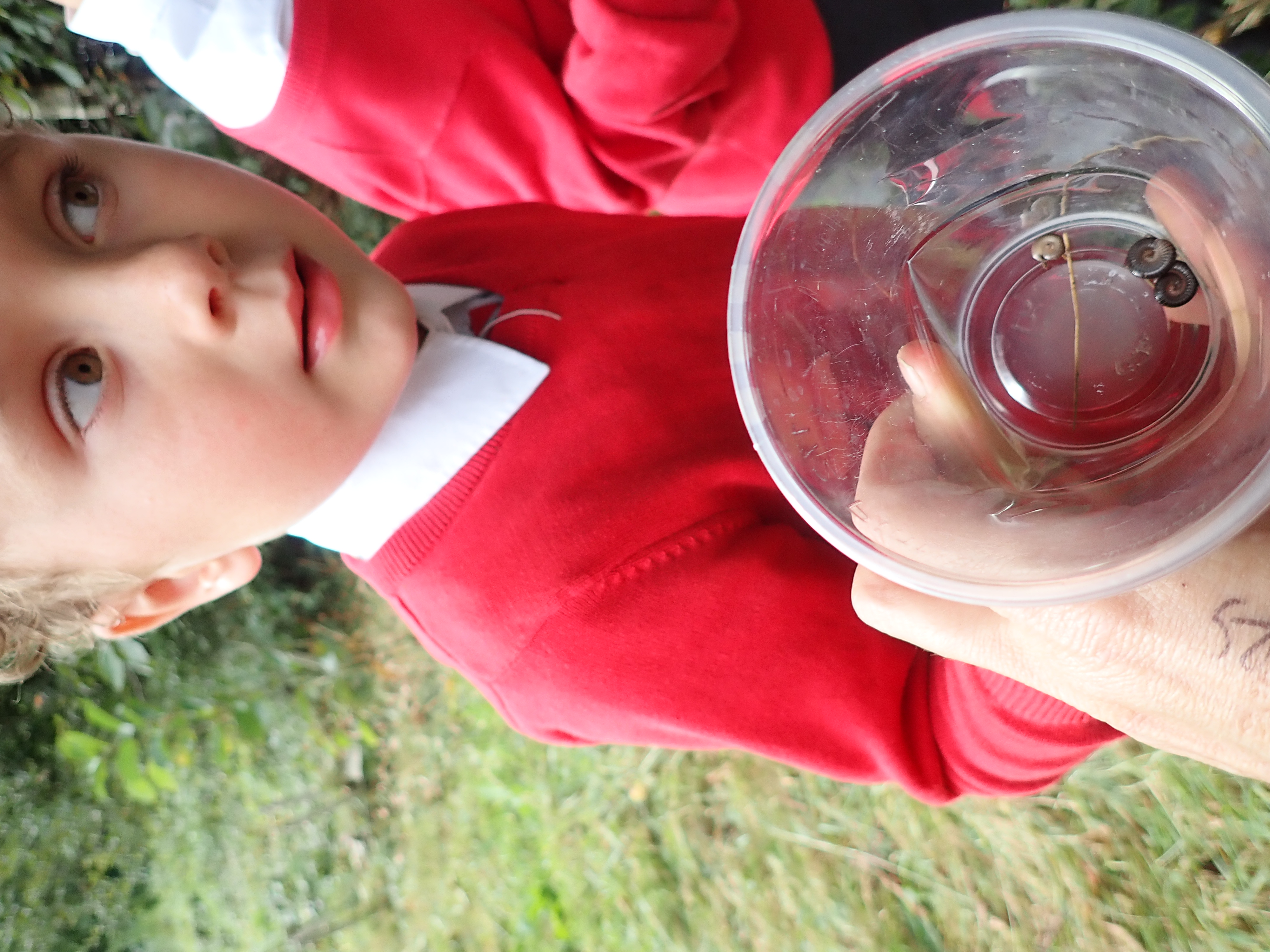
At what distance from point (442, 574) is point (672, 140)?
0.52 m

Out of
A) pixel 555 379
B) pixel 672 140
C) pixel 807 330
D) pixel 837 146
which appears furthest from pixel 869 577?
pixel 672 140

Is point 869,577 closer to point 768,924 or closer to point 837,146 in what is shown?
point 837,146

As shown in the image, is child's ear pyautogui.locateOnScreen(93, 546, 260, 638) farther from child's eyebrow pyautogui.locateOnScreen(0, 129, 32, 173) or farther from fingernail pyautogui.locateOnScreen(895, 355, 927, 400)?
fingernail pyautogui.locateOnScreen(895, 355, 927, 400)

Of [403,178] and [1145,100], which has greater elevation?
[1145,100]

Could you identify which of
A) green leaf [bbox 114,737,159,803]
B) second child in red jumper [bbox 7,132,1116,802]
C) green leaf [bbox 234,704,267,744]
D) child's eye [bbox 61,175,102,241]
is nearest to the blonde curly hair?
second child in red jumper [bbox 7,132,1116,802]

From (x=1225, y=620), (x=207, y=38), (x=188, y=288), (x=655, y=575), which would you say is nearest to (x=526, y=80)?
(x=207, y=38)

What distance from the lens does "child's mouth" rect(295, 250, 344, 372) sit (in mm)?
794

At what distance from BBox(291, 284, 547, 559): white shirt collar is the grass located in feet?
2.74

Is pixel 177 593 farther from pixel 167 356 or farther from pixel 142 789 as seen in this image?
pixel 142 789

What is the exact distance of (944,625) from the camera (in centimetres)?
58

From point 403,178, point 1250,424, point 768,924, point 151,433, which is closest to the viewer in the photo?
point 1250,424

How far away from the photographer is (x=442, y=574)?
36.2 inches

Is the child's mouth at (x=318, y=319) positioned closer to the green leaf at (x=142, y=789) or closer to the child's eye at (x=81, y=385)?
the child's eye at (x=81, y=385)

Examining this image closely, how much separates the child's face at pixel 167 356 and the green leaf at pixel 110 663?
99cm
